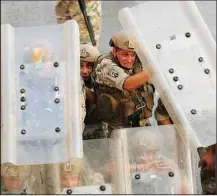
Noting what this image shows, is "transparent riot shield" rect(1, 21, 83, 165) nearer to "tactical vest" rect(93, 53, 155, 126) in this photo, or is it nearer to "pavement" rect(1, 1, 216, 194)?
Result: "tactical vest" rect(93, 53, 155, 126)

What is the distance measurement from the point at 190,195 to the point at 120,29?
11.3 inches

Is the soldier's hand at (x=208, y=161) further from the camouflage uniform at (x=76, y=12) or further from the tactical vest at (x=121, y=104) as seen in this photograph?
the camouflage uniform at (x=76, y=12)

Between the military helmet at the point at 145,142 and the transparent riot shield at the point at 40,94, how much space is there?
0.35 ft

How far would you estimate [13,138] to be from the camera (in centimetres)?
74

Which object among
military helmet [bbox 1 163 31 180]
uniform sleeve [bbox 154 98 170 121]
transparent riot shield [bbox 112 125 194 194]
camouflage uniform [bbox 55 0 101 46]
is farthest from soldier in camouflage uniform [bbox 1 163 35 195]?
camouflage uniform [bbox 55 0 101 46]

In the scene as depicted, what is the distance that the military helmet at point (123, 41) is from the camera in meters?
0.87

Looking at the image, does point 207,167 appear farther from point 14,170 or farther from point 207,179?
point 14,170

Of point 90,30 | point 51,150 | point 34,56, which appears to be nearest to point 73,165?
point 51,150

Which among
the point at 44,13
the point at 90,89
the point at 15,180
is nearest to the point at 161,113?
the point at 90,89

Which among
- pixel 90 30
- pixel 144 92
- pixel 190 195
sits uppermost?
pixel 90 30

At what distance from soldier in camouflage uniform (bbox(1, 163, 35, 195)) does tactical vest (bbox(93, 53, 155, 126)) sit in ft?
0.79

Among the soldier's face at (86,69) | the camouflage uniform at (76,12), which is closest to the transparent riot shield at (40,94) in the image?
the soldier's face at (86,69)

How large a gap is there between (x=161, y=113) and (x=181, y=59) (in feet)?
0.49

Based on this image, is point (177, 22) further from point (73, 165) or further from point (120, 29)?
point (73, 165)
